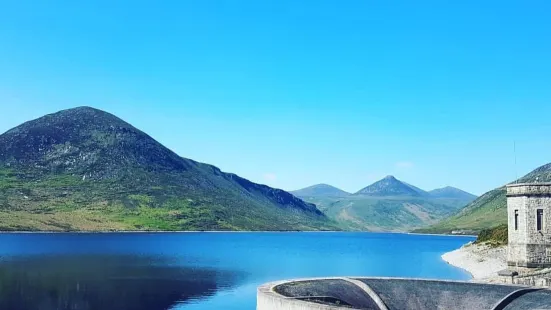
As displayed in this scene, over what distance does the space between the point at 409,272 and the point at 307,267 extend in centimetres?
1977

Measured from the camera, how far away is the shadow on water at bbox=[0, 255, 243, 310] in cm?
6212

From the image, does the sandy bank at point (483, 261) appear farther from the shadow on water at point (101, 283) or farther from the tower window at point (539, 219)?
the shadow on water at point (101, 283)

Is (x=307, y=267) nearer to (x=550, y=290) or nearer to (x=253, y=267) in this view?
(x=253, y=267)

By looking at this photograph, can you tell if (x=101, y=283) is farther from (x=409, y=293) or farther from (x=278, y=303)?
(x=278, y=303)

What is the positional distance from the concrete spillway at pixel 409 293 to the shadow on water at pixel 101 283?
32.8 m

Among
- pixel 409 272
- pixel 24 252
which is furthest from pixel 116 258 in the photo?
pixel 409 272

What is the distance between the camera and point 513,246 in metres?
45.7

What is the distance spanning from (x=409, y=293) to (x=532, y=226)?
1697 centimetres

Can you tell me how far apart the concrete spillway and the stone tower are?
1380 centimetres

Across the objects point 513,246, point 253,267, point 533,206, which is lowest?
point 253,267

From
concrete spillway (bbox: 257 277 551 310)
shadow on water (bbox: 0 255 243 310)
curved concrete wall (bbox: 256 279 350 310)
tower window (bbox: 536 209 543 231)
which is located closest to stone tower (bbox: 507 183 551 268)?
tower window (bbox: 536 209 543 231)

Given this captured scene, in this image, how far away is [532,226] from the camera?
44.2 metres

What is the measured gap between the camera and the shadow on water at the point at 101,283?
204 feet

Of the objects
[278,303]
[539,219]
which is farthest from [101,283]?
[278,303]
